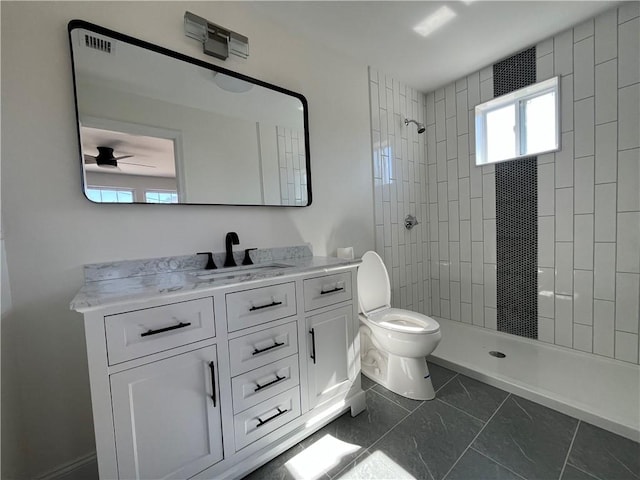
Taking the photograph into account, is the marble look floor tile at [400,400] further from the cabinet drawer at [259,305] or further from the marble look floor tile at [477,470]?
the cabinet drawer at [259,305]

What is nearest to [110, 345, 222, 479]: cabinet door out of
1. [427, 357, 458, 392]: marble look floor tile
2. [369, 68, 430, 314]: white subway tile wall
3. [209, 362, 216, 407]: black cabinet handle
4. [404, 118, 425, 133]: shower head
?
[209, 362, 216, 407]: black cabinet handle

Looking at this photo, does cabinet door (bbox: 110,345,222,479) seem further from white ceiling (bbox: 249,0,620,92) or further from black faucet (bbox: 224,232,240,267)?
white ceiling (bbox: 249,0,620,92)

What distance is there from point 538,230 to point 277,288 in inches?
84.1

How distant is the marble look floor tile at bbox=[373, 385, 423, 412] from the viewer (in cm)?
154

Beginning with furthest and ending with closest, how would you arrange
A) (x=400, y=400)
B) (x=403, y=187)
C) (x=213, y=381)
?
(x=403, y=187) → (x=400, y=400) → (x=213, y=381)

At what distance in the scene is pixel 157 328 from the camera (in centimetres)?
89

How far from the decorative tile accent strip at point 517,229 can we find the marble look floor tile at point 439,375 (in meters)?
0.81

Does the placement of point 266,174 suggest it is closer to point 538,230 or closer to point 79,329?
point 79,329

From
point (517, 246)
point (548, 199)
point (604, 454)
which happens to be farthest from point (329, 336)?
point (548, 199)

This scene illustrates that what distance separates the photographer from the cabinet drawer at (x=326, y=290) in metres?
1.29

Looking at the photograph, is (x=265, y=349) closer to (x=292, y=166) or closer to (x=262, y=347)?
(x=262, y=347)

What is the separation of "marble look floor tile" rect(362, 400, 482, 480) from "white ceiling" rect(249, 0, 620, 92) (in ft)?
7.82

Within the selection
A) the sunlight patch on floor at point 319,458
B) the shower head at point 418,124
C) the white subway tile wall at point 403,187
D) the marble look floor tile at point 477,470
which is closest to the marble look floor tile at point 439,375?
the marble look floor tile at point 477,470

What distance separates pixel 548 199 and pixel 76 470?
320 cm
